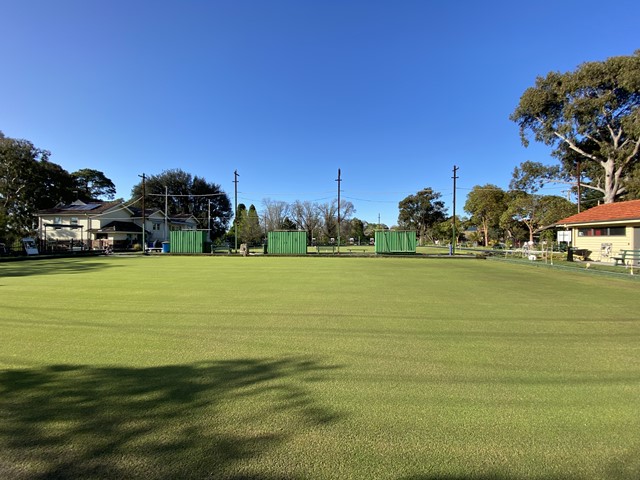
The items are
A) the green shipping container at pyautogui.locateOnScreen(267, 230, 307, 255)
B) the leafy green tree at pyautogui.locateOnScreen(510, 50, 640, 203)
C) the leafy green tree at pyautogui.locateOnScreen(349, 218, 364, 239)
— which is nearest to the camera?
the leafy green tree at pyautogui.locateOnScreen(510, 50, 640, 203)

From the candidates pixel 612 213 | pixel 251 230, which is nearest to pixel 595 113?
pixel 612 213

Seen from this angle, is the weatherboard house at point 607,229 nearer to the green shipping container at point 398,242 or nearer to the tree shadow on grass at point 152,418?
the green shipping container at point 398,242

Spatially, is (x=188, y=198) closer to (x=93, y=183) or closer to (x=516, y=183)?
(x=93, y=183)

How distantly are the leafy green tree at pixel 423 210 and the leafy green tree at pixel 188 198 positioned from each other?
1678 inches

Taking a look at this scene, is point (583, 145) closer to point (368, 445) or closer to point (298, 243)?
point (298, 243)

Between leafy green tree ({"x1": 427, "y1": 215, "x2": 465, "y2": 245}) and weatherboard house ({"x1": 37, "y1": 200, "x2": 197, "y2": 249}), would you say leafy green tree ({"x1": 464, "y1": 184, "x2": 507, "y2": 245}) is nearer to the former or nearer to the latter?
leafy green tree ({"x1": 427, "y1": 215, "x2": 465, "y2": 245})

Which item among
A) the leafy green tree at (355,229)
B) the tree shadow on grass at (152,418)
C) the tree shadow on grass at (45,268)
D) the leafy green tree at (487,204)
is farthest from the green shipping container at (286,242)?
the leafy green tree at (355,229)

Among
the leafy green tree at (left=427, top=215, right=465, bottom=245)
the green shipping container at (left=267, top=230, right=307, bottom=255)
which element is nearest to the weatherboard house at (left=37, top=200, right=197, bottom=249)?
the green shipping container at (left=267, top=230, right=307, bottom=255)

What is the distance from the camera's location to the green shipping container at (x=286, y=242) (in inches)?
1378

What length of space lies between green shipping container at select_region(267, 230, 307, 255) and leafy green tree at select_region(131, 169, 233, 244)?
35.3 meters

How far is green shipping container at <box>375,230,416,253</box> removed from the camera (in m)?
34.0

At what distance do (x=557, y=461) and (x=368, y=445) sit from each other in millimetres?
1367

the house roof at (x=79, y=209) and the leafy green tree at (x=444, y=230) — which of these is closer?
the house roof at (x=79, y=209)

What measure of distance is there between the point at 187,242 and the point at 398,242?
2151cm
